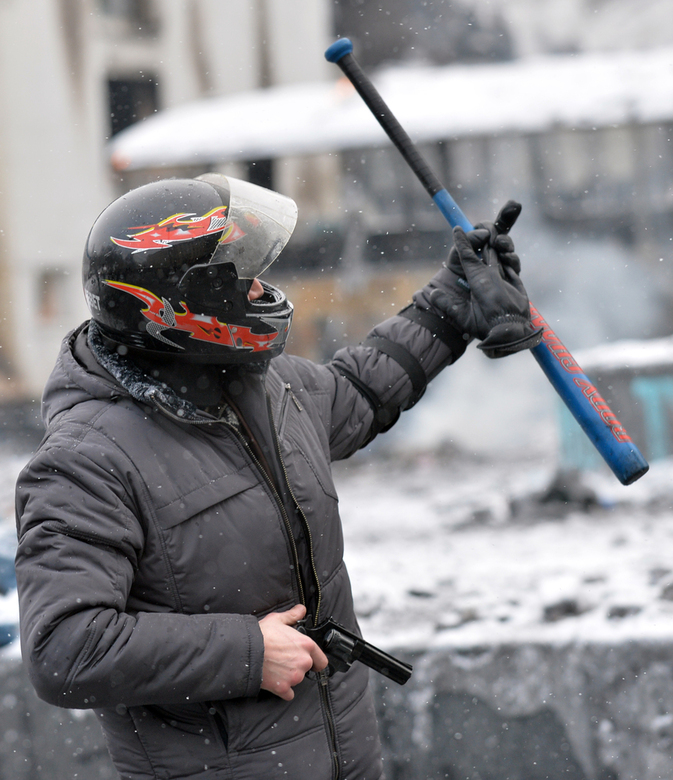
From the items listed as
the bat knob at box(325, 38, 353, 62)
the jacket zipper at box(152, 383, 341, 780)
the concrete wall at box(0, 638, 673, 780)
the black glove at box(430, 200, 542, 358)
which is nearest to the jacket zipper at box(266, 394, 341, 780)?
the jacket zipper at box(152, 383, 341, 780)

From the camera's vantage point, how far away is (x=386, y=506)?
177 inches

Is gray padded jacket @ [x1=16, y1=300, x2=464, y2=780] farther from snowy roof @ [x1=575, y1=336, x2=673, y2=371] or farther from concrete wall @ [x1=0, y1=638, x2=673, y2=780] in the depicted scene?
snowy roof @ [x1=575, y1=336, x2=673, y2=371]

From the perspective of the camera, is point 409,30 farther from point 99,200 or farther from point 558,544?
point 558,544

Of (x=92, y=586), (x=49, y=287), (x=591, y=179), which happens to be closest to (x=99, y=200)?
(x=49, y=287)

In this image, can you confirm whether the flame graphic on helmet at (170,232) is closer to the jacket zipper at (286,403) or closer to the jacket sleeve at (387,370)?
the jacket zipper at (286,403)

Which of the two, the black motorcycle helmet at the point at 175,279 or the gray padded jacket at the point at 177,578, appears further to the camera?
the black motorcycle helmet at the point at 175,279

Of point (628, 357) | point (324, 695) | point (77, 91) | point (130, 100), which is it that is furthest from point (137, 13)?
point (324, 695)

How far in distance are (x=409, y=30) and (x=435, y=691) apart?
463 cm

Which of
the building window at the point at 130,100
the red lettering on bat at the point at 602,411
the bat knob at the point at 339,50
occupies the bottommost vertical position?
the red lettering on bat at the point at 602,411

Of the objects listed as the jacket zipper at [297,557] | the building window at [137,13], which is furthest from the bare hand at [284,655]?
the building window at [137,13]

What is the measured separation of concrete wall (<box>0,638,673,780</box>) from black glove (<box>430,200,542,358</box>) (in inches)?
51.9

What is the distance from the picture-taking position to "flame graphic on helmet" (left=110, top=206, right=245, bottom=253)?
129cm

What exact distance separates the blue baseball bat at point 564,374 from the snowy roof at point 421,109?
136 inches

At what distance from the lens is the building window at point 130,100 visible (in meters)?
5.60
